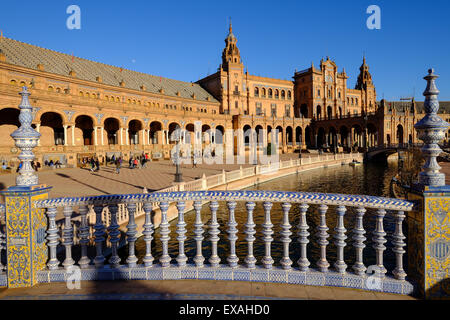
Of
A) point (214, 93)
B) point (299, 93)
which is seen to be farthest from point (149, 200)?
point (299, 93)

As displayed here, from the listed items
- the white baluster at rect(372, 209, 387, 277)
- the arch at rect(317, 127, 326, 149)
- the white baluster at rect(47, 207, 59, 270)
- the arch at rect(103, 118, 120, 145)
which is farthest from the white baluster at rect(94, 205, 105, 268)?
the arch at rect(317, 127, 326, 149)

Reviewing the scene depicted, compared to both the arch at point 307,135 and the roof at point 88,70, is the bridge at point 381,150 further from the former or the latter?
the roof at point 88,70

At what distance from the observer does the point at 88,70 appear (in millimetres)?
36781

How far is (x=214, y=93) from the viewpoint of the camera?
5481 centimetres

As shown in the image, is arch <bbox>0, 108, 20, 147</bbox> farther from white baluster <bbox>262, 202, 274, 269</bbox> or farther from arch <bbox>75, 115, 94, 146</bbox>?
white baluster <bbox>262, 202, 274, 269</bbox>

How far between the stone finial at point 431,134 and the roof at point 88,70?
119 feet

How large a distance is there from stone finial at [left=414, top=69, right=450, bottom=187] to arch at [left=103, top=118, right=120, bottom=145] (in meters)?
36.0

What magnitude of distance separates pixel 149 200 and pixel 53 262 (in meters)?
1.58

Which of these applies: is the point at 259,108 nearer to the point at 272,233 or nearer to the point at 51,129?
the point at 51,129

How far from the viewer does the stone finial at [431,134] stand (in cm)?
287

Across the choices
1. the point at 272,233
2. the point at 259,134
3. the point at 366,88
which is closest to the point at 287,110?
the point at 259,134

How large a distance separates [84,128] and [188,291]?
3455 centimetres

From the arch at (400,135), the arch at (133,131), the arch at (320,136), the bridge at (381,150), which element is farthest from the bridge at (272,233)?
the arch at (400,135)
